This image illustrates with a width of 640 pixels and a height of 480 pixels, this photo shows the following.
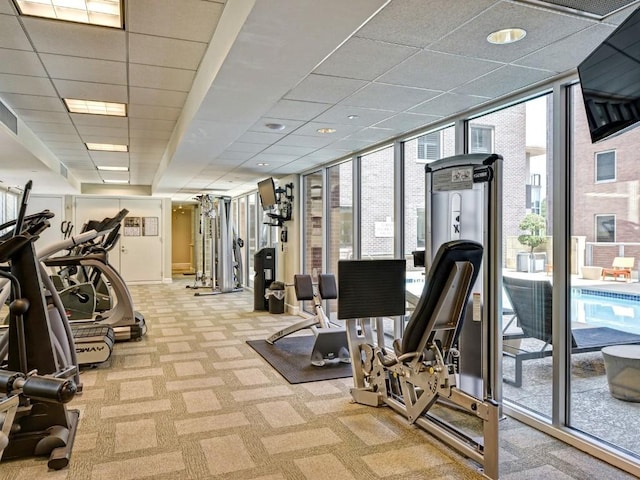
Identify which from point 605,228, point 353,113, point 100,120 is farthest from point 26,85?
point 605,228

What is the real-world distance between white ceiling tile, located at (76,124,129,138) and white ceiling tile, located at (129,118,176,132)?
30 centimetres

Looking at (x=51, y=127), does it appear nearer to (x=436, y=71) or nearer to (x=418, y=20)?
(x=436, y=71)

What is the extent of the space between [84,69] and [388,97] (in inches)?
99.0

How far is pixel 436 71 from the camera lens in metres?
3.04

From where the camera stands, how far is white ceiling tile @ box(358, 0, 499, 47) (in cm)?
217

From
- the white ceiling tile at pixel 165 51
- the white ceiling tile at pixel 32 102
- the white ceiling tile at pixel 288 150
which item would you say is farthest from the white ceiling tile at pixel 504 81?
the white ceiling tile at pixel 32 102

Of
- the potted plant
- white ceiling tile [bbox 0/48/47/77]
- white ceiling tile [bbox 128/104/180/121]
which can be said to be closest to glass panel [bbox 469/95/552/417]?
the potted plant

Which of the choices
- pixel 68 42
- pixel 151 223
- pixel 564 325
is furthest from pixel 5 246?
pixel 151 223

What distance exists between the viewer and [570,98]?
10.5 feet

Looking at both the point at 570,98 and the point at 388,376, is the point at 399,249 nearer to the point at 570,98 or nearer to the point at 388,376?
the point at 388,376

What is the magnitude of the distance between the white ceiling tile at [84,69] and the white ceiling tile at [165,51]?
0.27 metres

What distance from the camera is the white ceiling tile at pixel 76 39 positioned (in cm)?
312

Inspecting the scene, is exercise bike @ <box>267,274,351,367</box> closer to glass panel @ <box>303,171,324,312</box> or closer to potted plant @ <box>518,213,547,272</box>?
potted plant @ <box>518,213,547,272</box>

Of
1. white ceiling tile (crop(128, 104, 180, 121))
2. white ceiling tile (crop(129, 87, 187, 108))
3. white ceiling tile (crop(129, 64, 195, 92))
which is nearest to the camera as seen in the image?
white ceiling tile (crop(129, 64, 195, 92))
